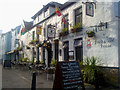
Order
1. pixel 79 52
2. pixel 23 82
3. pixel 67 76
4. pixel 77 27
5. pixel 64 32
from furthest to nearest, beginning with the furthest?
1. pixel 64 32
2. pixel 79 52
3. pixel 77 27
4. pixel 23 82
5. pixel 67 76

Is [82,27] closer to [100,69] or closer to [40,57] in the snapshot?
[100,69]

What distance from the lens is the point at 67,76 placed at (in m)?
4.52

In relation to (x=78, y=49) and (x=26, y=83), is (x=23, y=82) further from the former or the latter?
(x=78, y=49)

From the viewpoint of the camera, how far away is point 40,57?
51.8ft

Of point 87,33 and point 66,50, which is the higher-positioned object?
point 87,33

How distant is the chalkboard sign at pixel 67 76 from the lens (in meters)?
4.35

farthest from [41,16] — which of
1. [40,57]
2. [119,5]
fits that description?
[119,5]

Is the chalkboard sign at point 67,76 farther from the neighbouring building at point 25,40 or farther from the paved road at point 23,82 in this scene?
the neighbouring building at point 25,40

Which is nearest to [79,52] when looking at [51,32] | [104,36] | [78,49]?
[78,49]

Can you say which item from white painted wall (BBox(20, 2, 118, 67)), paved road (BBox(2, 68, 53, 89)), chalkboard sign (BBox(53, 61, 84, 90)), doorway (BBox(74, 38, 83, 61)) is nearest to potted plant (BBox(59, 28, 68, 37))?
doorway (BBox(74, 38, 83, 61))

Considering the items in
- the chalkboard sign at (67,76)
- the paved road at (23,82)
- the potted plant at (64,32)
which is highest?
the potted plant at (64,32)

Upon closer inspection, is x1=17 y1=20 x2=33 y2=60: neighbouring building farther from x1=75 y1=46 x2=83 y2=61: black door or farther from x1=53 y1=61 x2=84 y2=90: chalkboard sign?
x1=53 y1=61 x2=84 y2=90: chalkboard sign

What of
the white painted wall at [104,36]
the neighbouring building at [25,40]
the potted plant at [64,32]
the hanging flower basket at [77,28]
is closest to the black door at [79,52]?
the white painted wall at [104,36]

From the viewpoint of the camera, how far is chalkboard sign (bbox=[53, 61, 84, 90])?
14.3 feet
